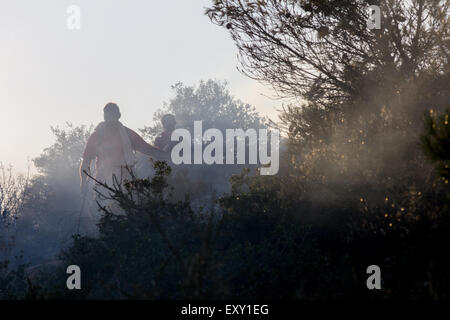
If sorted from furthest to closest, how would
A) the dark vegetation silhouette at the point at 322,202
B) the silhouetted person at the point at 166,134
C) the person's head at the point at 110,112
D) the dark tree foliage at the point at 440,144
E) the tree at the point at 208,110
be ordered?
the tree at the point at 208,110 → the silhouetted person at the point at 166,134 → the person's head at the point at 110,112 → the dark vegetation silhouette at the point at 322,202 → the dark tree foliage at the point at 440,144

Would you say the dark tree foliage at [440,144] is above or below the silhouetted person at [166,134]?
below

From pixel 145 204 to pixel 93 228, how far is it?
224 inches

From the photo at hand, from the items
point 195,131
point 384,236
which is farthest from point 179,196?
point 195,131

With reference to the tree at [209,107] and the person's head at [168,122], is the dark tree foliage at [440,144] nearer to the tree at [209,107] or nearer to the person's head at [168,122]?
the person's head at [168,122]

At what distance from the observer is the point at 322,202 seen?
19.0 ft

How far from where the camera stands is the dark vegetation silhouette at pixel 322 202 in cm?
422

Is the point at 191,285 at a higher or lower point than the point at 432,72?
lower

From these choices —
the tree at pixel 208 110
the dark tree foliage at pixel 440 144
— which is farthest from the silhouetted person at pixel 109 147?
the tree at pixel 208 110

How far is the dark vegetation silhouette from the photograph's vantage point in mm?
4219

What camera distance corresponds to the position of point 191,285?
297 cm

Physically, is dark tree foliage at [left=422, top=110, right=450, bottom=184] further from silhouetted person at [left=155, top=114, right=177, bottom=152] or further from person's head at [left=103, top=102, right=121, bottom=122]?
silhouetted person at [left=155, top=114, right=177, bottom=152]

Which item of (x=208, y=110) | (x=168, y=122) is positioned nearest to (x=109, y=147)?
(x=168, y=122)

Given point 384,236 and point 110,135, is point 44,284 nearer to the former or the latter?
point 110,135

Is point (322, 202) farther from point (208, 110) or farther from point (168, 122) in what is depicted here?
point (208, 110)
